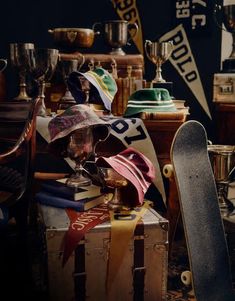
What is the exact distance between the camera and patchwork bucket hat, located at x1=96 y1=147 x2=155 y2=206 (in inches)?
84.0

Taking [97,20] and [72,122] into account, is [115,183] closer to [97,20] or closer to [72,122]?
[72,122]

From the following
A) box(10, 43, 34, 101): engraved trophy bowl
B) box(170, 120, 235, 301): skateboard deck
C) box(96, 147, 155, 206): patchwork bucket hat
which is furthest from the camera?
box(10, 43, 34, 101): engraved trophy bowl

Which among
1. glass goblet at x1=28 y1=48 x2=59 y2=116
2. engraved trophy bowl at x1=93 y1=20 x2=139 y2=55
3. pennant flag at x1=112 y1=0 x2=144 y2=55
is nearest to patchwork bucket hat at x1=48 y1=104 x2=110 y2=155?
glass goblet at x1=28 y1=48 x2=59 y2=116

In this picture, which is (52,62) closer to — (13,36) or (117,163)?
(117,163)

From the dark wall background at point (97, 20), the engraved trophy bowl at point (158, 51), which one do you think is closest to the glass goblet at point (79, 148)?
the engraved trophy bowl at point (158, 51)

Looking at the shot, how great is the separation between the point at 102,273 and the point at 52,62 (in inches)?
54.5

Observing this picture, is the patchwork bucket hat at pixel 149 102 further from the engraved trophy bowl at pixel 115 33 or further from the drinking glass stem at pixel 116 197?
the drinking glass stem at pixel 116 197

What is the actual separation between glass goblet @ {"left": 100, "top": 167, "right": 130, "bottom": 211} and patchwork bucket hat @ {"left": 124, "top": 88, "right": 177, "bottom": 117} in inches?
28.9

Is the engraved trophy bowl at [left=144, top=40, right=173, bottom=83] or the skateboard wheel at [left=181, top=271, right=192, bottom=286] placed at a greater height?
the engraved trophy bowl at [left=144, top=40, right=173, bottom=83]

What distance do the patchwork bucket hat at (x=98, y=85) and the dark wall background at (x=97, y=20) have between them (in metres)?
1.38

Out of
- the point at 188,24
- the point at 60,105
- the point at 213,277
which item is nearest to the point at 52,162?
the point at 60,105

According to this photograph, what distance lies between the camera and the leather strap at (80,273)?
2037 mm

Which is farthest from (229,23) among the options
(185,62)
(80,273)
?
(80,273)

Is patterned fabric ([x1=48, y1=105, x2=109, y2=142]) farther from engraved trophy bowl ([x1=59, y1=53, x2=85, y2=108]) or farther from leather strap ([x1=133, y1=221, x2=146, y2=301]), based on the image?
engraved trophy bowl ([x1=59, y1=53, x2=85, y2=108])
